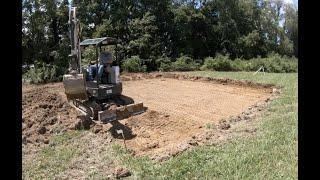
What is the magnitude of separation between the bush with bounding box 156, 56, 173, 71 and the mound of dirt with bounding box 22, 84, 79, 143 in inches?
484

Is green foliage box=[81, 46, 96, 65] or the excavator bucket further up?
green foliage box=[81, 46, 96, 65]

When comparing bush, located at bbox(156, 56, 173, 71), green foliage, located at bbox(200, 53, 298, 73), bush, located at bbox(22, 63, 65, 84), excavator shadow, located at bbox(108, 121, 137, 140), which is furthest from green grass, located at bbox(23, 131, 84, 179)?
green foliage, located at bbox(200, 53, 298, 73)

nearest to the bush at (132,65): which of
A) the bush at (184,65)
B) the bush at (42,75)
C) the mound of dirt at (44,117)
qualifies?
the bush at (184,65)

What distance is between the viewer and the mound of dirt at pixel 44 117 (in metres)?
9.44

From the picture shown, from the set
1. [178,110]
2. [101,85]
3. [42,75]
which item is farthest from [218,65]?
[101,85]

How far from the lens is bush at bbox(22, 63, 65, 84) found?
20406 millimetres

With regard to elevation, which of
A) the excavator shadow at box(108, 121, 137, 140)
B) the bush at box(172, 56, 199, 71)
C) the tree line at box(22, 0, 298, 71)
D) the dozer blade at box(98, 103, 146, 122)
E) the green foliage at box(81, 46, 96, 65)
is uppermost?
the tree line at box(22, 0, 298, 71)

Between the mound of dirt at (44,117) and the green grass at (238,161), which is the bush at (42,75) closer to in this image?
the mound of dirt at (44,117)

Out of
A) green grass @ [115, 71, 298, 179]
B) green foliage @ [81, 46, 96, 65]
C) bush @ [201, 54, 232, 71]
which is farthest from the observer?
bush @ [201, 54, 232, 71]

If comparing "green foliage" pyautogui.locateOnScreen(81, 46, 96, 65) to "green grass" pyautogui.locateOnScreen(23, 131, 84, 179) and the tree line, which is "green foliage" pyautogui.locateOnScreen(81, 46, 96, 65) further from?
"green grass" pyautogui.locateOnScreen(23, 131, 84, 179)

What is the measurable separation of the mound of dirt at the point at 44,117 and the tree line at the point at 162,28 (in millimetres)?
10637

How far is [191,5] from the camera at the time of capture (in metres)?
35.3
